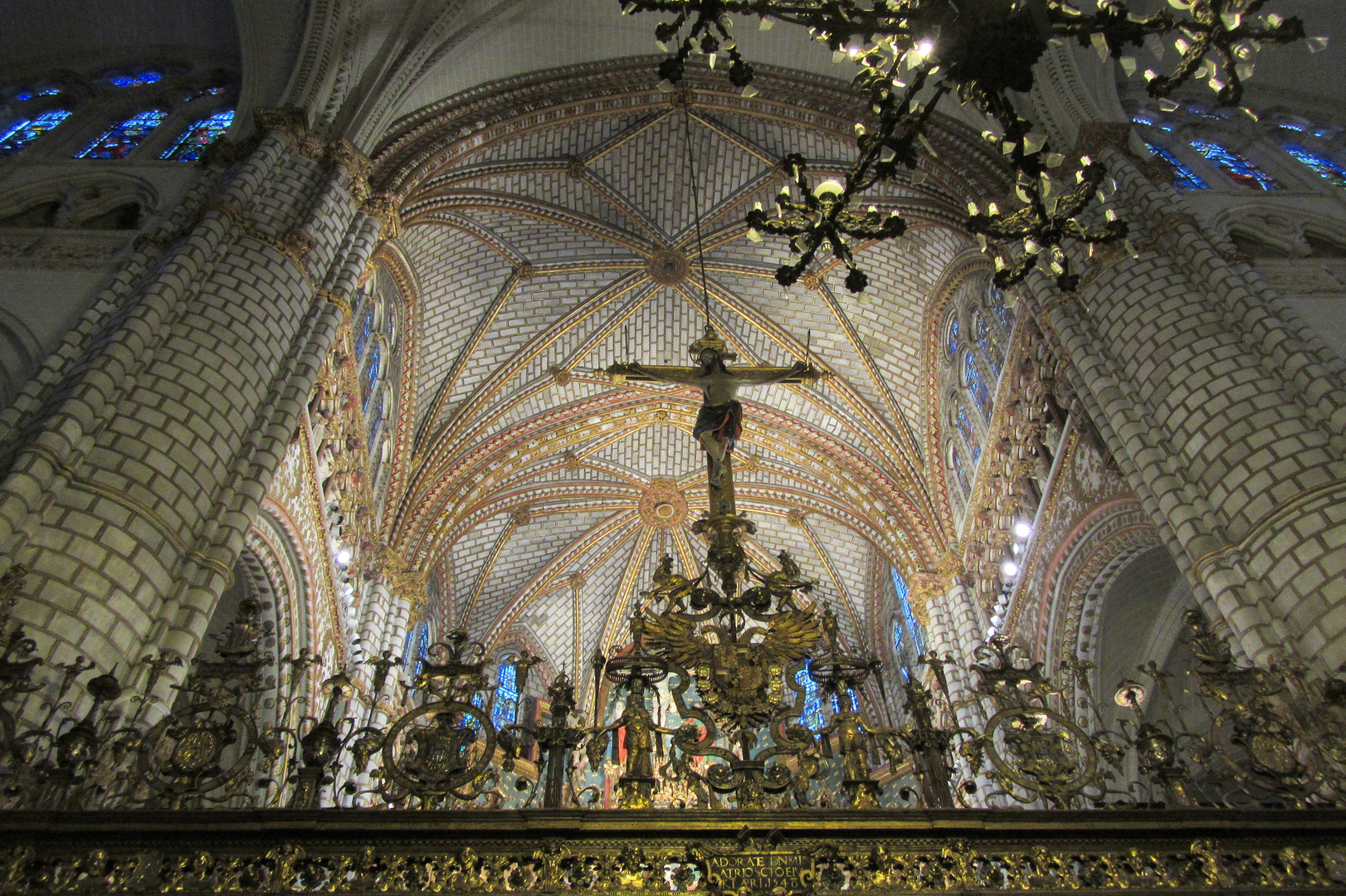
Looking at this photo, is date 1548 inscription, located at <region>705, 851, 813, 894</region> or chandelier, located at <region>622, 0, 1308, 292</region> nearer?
date 1548 inscription, located at <region>705, 851, 813, 894</region>

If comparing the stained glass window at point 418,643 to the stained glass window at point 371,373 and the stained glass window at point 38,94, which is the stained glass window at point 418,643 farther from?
the stained glass window at point 38,94

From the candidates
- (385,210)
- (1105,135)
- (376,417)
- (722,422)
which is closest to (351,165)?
(385,210)

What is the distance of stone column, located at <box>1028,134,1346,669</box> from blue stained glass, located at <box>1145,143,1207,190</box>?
7.63 feet

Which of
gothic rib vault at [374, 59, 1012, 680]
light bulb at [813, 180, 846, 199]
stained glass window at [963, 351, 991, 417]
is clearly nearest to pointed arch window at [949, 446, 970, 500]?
gothic rib vault at [374, 59, 1012, 680]

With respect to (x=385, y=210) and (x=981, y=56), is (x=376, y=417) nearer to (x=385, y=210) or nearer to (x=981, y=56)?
(x=385, y=210)

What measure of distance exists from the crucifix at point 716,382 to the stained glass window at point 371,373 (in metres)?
6.42

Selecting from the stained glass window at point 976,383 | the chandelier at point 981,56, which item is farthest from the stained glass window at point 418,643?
the chandelier at point 981,56

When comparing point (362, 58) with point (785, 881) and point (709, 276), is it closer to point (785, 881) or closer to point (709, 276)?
point (709, 276)

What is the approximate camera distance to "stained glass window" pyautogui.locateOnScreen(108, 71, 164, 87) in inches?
504

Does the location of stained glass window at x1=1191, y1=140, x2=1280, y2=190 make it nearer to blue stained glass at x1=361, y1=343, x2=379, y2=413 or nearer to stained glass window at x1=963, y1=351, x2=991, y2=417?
stained glass window at x1=963, y1=351, x2=991, y2=417

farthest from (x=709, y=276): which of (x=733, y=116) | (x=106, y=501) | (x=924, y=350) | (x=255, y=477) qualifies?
(x=106, y=501)

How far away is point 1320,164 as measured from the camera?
11.8 m

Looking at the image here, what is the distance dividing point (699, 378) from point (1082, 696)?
581 centimetres

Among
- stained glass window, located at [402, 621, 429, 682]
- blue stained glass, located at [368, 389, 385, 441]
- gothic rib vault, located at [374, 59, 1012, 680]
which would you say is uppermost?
gothic rib vault, located at [374, 59, 1012, 680]
